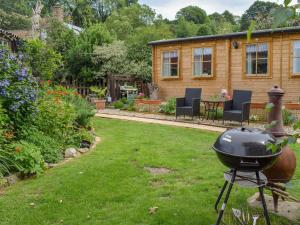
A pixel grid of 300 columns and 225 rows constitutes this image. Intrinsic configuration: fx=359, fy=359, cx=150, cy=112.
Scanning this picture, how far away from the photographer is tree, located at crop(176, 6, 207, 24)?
48.2m

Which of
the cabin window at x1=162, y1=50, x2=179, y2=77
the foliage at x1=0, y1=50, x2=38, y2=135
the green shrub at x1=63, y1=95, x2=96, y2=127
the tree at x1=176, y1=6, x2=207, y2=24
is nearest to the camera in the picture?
the foliage at x1=0, y1=50, x2=38, y2=135

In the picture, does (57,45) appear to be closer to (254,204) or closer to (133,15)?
(254,204)

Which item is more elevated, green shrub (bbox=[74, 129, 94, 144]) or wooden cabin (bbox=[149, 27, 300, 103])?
wooden cabin (bbox=[149, 27, 300, 103])

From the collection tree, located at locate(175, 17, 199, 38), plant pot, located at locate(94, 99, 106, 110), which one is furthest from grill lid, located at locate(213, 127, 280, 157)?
tree, located at locate(175, 17, 199, 38)

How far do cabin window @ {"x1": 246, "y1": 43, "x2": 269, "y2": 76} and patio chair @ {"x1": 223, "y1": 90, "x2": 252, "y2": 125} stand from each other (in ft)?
8.84

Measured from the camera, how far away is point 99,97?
16344mm

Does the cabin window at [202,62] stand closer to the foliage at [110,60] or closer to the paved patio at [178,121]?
the paved patio at [178,121]

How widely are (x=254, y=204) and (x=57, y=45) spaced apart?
1717 cm

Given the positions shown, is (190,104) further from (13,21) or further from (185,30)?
(185,30)

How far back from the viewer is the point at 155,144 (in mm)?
7445

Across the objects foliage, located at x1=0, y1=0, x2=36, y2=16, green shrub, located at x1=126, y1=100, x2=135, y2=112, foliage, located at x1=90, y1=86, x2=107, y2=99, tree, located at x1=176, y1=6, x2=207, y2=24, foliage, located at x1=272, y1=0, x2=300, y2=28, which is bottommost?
green shrub, located at x1=126, y1=100, x2=135, y2=112

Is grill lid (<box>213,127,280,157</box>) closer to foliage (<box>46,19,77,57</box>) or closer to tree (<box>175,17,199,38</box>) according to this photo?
foliage (<box>46,19,77,57</box>)

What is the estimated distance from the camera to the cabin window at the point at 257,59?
1279 cm

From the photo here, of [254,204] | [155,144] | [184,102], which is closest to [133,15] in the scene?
[184,102]
